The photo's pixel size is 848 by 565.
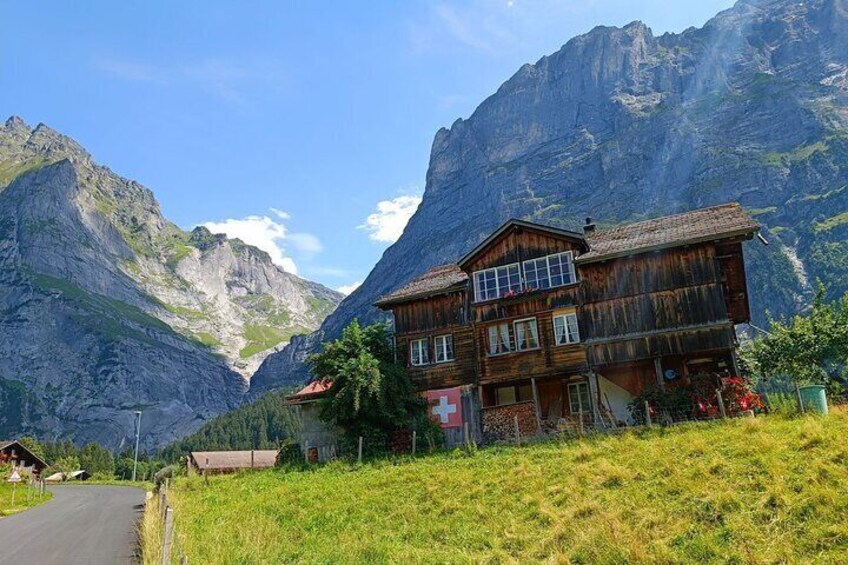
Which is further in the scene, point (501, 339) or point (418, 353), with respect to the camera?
point (418, 353)

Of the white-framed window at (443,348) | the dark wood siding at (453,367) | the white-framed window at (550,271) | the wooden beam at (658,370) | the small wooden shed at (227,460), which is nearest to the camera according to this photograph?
the wooden beam at (658,370)

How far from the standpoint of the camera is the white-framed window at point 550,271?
3341 cm

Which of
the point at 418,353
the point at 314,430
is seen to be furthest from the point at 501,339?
the point at 314,430

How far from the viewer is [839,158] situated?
182125mm

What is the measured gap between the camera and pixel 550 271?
111 ft

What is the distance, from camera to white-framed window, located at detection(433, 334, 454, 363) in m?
36.4

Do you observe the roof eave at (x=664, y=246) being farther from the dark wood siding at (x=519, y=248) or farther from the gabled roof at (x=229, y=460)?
the gabled roof at (x=229, y=460)

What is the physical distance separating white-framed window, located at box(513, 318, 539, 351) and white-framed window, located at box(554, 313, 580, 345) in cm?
109

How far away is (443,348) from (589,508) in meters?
21.3

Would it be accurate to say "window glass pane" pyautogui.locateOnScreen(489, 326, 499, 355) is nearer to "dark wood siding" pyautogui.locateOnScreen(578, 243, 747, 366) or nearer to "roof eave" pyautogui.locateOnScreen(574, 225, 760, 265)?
"dark wood siding" pyautogui.locateOnScreen(578, 243, 747, 366)

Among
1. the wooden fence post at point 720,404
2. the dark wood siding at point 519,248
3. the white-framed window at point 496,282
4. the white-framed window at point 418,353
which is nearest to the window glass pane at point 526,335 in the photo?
the white-framed window at point 496,282

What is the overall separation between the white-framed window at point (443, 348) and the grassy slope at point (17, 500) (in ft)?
74.8

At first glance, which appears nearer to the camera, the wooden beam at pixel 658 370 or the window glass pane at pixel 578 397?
the wooden beam at pixel 658 370

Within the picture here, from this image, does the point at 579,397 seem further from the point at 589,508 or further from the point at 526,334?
the point at 589,508
